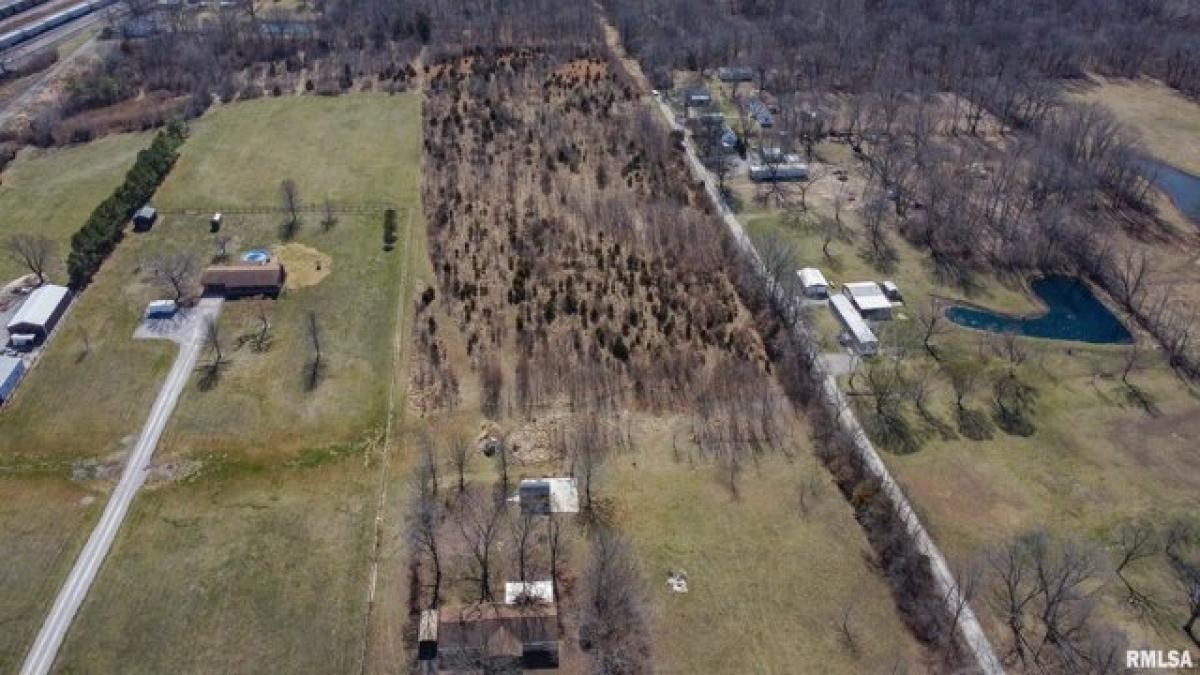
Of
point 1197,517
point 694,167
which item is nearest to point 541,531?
point 1197,517

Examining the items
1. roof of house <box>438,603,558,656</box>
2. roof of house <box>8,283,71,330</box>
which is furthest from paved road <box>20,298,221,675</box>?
roof of house <box>438,603,558,656</box>

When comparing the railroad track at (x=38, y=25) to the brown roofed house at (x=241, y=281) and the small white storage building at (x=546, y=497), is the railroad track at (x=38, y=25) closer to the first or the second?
the brown roofed house at (x=241, y=281)

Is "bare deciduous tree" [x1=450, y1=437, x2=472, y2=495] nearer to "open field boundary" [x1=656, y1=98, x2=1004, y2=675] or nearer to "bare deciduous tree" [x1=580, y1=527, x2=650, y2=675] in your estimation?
"bare deciduous tree" [x1=580, y1=527, x2=650, y2=675]

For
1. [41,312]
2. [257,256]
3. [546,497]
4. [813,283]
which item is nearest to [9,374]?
[41,312]

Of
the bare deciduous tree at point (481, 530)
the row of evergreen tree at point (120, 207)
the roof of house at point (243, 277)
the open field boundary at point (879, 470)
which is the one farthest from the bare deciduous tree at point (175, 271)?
the open field boundary at point (879, 470)

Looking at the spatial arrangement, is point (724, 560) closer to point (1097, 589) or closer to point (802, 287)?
point (1097, 589)
